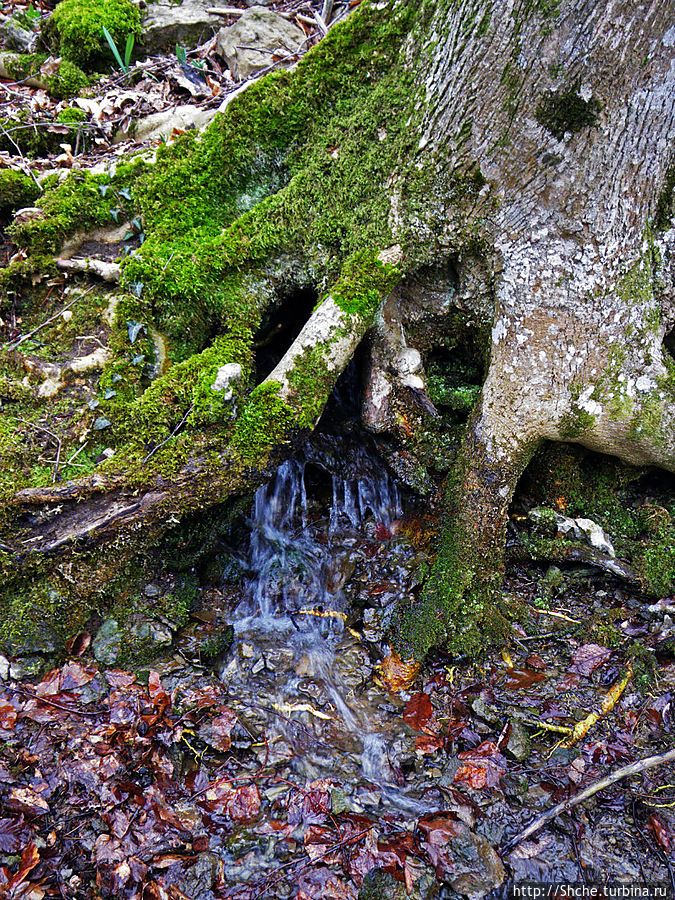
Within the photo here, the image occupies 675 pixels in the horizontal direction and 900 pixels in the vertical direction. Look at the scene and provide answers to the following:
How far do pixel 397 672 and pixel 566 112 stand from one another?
3.74 m

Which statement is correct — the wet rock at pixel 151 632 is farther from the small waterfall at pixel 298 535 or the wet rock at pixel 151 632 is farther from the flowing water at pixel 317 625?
the small waterfall at pixel 298 535

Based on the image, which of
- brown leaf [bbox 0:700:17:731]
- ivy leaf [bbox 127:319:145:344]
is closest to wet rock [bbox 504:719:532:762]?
brown leaf [bbox 0:700:17:731]

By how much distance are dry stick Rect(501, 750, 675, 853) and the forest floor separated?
0.04m

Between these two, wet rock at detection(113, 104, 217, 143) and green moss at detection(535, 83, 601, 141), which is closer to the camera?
green moss at detection(535, 83, 601, 141)

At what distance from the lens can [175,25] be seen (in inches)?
262

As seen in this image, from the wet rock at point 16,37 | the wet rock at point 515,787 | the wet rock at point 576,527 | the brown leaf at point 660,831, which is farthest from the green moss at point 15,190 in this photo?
the brown leaf at point 660,831

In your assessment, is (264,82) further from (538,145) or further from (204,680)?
(204,680)

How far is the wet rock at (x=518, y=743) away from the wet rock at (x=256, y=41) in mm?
7266

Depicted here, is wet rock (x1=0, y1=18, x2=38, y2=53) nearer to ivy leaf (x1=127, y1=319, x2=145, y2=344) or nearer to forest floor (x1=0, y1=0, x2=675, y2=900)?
ivy leaf (x1=127, y1=319, x2=145, y2=344)

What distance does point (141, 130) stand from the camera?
18.8 feet

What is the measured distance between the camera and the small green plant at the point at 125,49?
6.06 m

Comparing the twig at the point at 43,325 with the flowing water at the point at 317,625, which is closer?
the flowing water at the point at 317,625

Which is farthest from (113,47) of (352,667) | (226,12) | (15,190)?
(352,667)

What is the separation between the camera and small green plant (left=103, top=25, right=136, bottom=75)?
19.9ft
